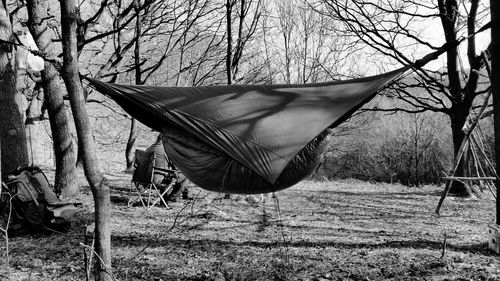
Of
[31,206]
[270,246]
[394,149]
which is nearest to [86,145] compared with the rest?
[31,206]

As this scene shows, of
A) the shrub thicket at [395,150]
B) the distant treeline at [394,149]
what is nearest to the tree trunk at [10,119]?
the distant treeline at [394,149]

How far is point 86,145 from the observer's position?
2812 millimetres

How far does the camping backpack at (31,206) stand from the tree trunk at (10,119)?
705 millimetres

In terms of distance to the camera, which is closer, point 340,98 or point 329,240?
point 340,98

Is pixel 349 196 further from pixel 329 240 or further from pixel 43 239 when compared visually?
pixel 43 239

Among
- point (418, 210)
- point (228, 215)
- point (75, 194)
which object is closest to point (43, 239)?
point (75, 194)

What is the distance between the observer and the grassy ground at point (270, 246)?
11.6 feet

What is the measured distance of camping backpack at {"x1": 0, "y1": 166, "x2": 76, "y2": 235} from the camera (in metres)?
4.30

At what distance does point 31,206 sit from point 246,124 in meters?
2.65

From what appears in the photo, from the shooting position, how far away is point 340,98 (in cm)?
378

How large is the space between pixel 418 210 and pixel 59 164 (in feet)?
20.2

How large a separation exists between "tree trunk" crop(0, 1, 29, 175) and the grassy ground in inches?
42.9

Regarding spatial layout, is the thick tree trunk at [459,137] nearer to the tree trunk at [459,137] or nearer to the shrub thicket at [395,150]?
the tree trunk at [459,137]

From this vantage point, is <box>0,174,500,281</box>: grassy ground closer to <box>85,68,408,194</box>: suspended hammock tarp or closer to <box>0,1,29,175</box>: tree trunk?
<box>85,68,408,194</box>: suspended hammock tarp
